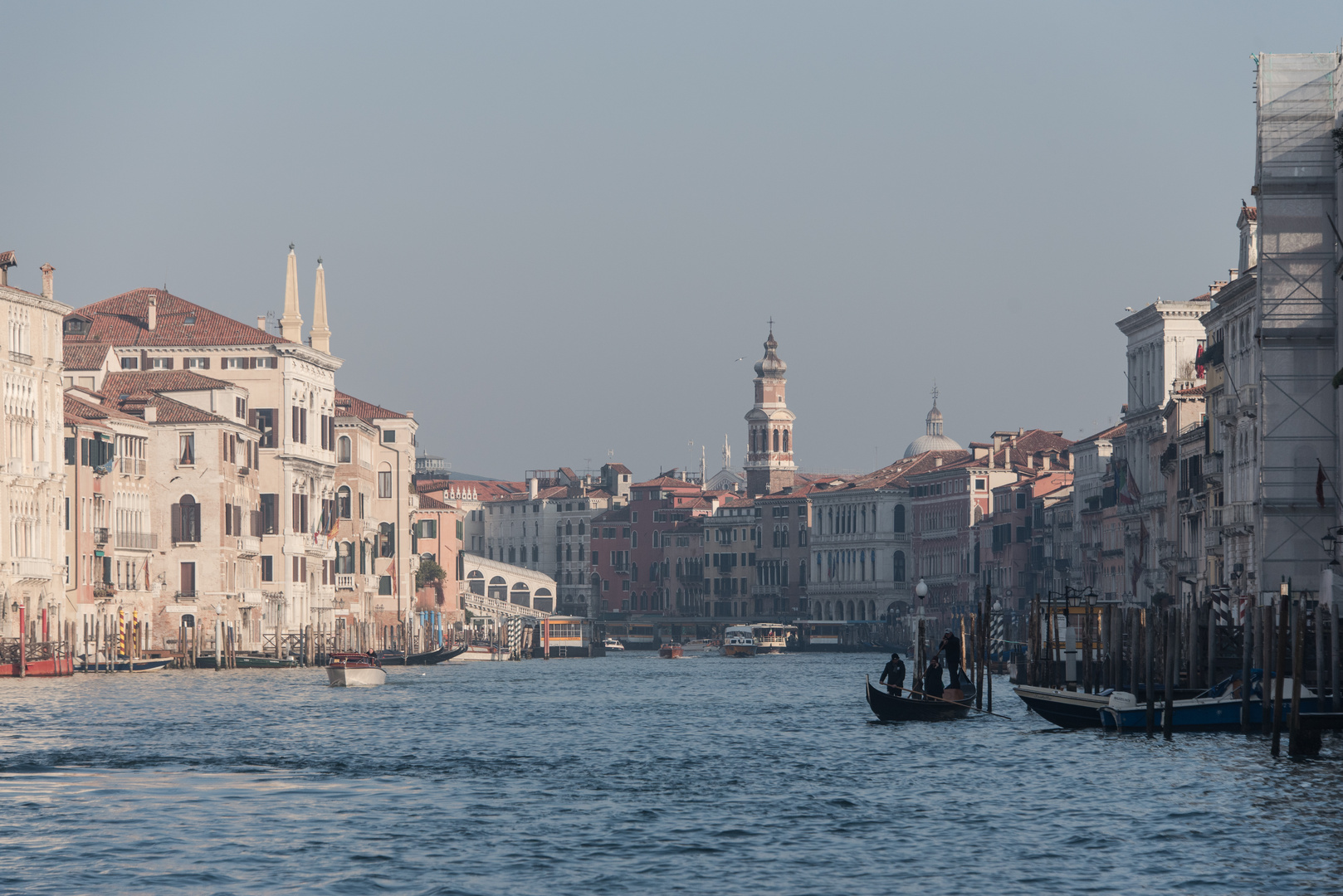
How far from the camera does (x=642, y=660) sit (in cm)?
11419

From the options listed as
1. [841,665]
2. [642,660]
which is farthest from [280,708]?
[642,660]

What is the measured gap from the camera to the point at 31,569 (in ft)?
211

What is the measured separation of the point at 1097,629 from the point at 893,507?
293 feet

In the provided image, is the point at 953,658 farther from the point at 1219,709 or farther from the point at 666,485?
the point at 666,485

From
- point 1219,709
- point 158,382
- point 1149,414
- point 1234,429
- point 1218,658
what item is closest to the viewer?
point 1219,709

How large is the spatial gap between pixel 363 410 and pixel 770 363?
66.2 meters

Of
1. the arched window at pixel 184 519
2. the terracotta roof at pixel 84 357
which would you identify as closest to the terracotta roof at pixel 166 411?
the arched window at pixel 184 519

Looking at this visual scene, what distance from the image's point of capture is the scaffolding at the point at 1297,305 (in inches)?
1710

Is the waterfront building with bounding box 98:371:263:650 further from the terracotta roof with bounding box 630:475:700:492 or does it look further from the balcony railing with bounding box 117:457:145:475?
the terracotta roof with bounding box 630:475:700:492

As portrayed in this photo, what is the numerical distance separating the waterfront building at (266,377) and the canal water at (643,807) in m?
42.0

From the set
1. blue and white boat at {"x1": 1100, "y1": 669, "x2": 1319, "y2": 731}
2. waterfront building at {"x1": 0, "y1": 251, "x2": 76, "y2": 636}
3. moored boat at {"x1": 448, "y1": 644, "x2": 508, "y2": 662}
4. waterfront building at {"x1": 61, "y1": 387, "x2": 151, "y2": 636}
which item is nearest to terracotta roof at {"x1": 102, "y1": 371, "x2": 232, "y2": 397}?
waterfront building at {"x1": 61, "y1": 387, "x2": 151, "y2": 636}

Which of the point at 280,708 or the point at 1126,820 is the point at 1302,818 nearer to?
the point at 1126,820

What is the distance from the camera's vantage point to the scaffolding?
4344 centimetres

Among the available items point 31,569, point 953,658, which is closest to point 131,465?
point 31,569
